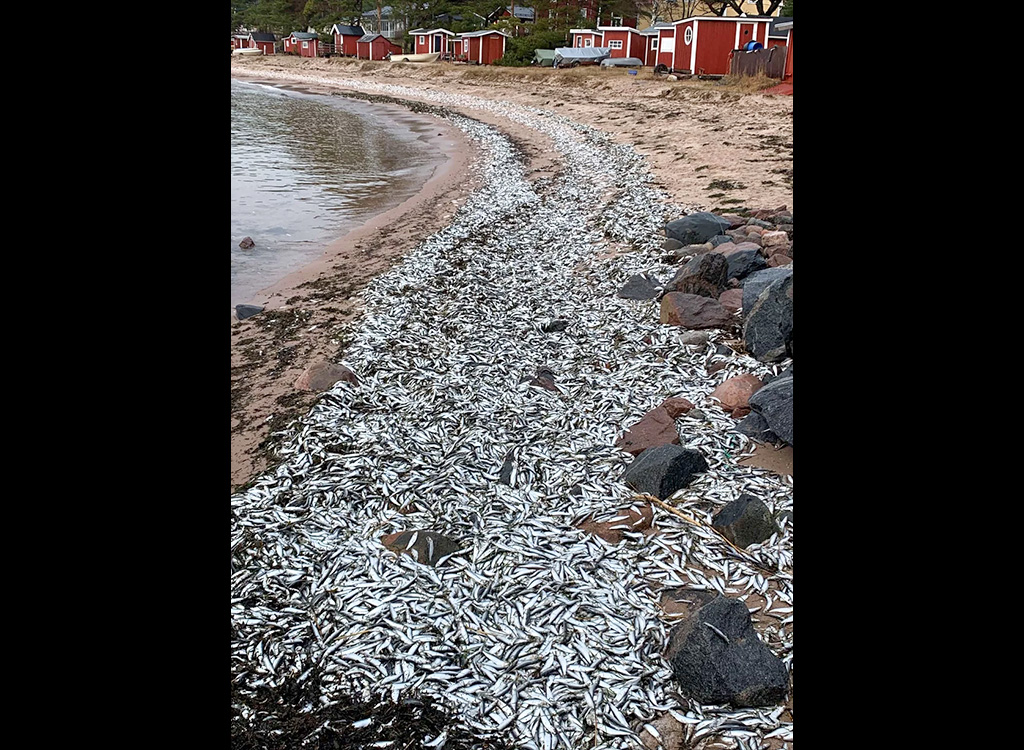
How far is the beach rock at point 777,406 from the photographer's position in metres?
7.38

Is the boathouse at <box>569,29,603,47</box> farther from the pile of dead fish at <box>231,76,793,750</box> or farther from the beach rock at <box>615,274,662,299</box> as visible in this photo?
the pile of dead fish at <box>231,76,793,750</box>

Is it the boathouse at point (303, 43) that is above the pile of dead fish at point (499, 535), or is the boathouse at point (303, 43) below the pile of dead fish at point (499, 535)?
above

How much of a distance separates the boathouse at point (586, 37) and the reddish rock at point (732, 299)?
5228 cm

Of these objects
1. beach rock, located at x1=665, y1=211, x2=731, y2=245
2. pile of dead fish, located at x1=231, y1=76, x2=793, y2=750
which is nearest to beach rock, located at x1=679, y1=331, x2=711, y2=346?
pile of dead fish, located at x1=231, y1=76, x2=793, y2=750

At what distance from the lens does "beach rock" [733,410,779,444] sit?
7594mm

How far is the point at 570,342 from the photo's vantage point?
35.7ft

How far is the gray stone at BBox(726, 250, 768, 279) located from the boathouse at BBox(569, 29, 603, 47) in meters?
51.5

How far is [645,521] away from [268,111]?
4818 cm

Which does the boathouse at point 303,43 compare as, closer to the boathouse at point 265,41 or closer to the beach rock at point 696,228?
the boathouse at point 265,41

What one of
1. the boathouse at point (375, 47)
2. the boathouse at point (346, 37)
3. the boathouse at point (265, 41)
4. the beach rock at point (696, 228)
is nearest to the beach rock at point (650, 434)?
the beach rock at point (696, 228)
